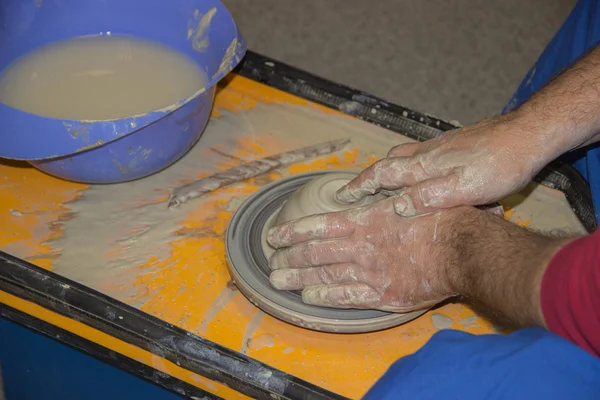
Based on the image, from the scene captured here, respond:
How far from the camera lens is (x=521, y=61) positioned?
3197 mm

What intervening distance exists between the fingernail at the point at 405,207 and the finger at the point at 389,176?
0.05 meters

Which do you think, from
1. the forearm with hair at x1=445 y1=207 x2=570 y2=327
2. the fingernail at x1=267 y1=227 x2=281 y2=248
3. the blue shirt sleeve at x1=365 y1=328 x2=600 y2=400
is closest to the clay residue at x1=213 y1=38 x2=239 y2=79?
the fingernail at x1=267 y1=227 x2=281 y2=248

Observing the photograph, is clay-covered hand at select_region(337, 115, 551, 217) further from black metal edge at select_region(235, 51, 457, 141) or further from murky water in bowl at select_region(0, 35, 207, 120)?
murky water in bowl at select_region(0, 35, 207, 120)

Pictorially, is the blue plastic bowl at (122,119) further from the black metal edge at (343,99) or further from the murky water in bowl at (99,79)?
the black metal edge at (343,99)

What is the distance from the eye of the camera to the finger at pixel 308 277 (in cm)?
126

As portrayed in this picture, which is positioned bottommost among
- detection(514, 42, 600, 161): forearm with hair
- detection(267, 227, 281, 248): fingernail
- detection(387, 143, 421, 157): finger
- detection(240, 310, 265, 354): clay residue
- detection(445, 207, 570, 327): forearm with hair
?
detection(240, 310, 265, 354): clay residue

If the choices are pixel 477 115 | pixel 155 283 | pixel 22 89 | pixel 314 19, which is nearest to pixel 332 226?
pixel 155 283

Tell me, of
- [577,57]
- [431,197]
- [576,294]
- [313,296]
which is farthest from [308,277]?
[577,57]

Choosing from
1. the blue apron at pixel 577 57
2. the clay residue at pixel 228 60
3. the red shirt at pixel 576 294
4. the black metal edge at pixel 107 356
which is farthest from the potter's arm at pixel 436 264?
the blue apron at pixel 577 57

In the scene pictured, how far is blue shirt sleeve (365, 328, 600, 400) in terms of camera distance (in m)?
0.87

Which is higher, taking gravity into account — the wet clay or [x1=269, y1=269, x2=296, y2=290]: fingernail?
the wet clay

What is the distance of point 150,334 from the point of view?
1219mm

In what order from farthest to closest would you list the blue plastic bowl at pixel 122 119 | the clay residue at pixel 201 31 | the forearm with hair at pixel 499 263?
the clay residue at pixel 201 31
the blue plastic bowl at pixel 122 119
the forearm with hair at pixel 499 263

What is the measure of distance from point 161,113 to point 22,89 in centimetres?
37
